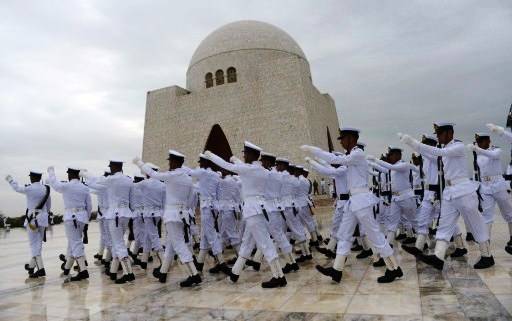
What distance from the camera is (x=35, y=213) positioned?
6723 millimetres

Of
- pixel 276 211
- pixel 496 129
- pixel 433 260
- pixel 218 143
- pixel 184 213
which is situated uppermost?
pixel 218 143

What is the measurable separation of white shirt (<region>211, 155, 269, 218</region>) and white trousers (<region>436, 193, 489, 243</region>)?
7.05 feet

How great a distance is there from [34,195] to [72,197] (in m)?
1.00

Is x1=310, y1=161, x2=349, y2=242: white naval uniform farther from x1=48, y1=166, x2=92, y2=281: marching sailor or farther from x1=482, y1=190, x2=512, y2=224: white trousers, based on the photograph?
x1=48, y1=166, x2=92, y2=281: marching sailor

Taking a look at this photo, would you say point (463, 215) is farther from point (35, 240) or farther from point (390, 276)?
point (35, 240)

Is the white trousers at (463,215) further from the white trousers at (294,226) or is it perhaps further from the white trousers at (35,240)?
the white trousers at (35,240)

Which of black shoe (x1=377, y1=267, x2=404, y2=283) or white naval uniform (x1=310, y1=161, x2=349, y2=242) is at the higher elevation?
white naval uniform (x1=310, y1=161, x2=349, y2=242)

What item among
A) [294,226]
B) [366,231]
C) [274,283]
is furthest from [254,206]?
[294,226]

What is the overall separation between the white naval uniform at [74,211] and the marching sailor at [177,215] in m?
1.51

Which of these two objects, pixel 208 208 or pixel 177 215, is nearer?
pixel 177 215

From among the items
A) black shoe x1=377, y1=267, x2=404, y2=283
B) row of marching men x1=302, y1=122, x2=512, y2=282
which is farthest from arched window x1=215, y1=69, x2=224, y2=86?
black shoe x1=377, y1=267, x2=404, y2=283

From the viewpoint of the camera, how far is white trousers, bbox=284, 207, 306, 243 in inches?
257

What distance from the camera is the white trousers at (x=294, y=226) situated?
21.4 ft

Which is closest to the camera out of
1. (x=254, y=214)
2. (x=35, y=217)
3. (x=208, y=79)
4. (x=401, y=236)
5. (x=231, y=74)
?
(x=254, y=214)
